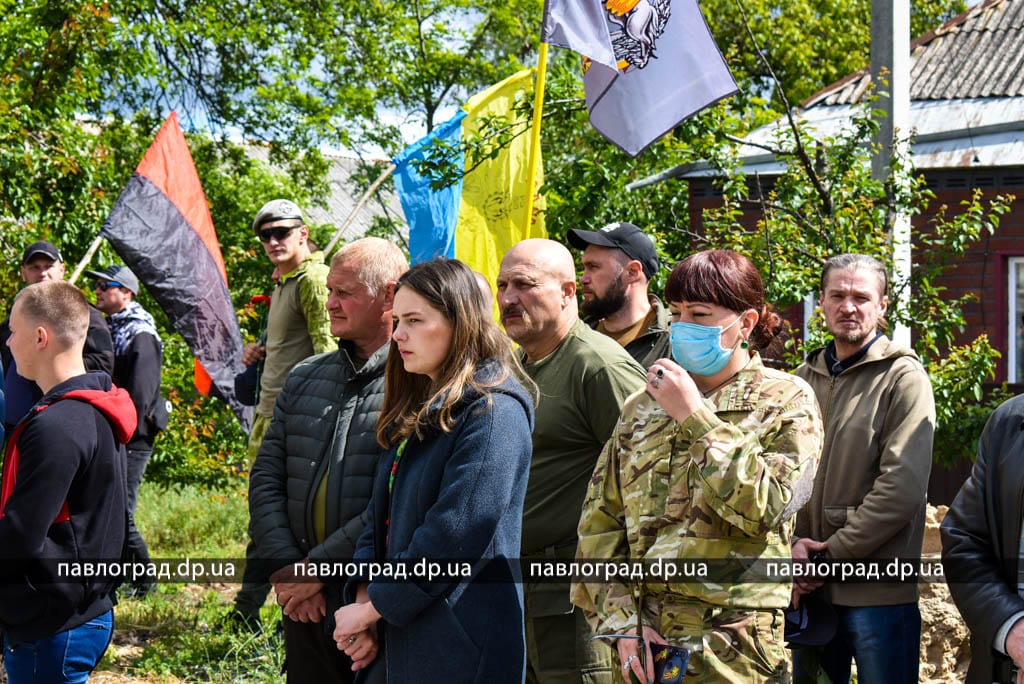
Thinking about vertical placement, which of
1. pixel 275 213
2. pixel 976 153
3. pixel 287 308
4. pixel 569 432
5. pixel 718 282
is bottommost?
pixel 569 432

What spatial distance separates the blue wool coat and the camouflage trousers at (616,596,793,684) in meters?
0.47

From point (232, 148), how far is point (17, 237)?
374 inches

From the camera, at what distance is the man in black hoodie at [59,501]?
373 cm

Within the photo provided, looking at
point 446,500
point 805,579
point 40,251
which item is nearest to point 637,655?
point 446,500

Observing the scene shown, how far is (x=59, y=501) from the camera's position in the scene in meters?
3.74

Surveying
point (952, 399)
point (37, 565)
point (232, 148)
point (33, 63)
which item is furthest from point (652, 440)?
point (232, 148)

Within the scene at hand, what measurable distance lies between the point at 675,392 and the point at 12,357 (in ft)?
15.0

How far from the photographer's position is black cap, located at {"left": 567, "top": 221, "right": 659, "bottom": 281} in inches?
195

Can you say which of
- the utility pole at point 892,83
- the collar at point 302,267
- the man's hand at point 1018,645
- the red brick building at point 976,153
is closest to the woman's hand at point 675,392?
the man's hand at point 1018,645

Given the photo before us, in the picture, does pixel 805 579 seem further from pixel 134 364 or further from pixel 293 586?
pixel 134 364

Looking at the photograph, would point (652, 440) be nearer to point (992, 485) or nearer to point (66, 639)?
point (992, 485)

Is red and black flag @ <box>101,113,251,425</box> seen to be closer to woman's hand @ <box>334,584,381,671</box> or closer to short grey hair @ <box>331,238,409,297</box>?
short grey hair @ <box>331,238,409,297</box>

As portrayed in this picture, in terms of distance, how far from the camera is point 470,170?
725cm

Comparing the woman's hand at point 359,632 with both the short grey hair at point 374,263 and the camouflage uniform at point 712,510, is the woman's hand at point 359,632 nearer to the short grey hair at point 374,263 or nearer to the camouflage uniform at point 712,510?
the camouflage uniform at point 712,510
